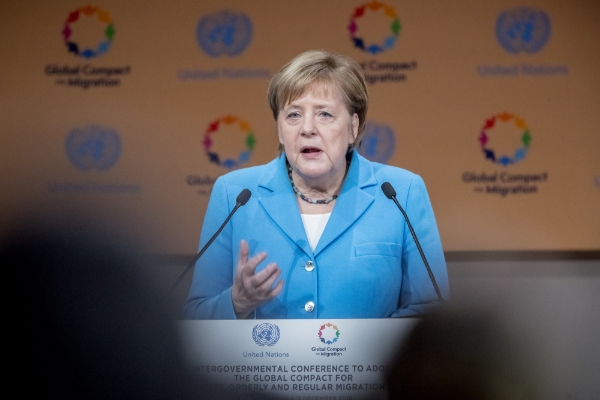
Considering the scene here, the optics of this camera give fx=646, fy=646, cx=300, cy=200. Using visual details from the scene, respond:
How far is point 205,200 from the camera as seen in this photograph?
3.47m

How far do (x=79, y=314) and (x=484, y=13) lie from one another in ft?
10.7

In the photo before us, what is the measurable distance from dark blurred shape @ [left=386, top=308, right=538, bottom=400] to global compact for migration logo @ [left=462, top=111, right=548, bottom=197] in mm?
2738

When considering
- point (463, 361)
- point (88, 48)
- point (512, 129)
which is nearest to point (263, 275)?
point (463, 361)

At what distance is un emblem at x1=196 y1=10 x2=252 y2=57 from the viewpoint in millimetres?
3525

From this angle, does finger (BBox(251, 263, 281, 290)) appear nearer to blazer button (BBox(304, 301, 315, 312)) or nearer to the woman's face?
blazer button (BBox(304, 301, 315, 312))

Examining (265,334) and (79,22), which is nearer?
(265,334)

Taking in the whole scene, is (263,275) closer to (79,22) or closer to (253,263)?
(253,263)

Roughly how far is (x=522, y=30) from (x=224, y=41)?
1607 millimetres

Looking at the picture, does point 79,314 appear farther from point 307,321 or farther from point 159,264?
point 307,321

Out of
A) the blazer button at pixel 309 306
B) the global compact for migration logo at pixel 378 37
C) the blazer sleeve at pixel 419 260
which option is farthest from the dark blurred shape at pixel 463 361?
the global compact for migration logo at pixel 378 37

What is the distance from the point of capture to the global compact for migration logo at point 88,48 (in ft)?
11.6

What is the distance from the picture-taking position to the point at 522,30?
11.4ft

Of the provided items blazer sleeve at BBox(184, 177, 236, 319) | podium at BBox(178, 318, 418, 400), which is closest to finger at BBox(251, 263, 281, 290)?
podium at BBox(178, 318, 418, 400)

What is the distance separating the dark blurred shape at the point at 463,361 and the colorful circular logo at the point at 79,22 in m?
3.11
